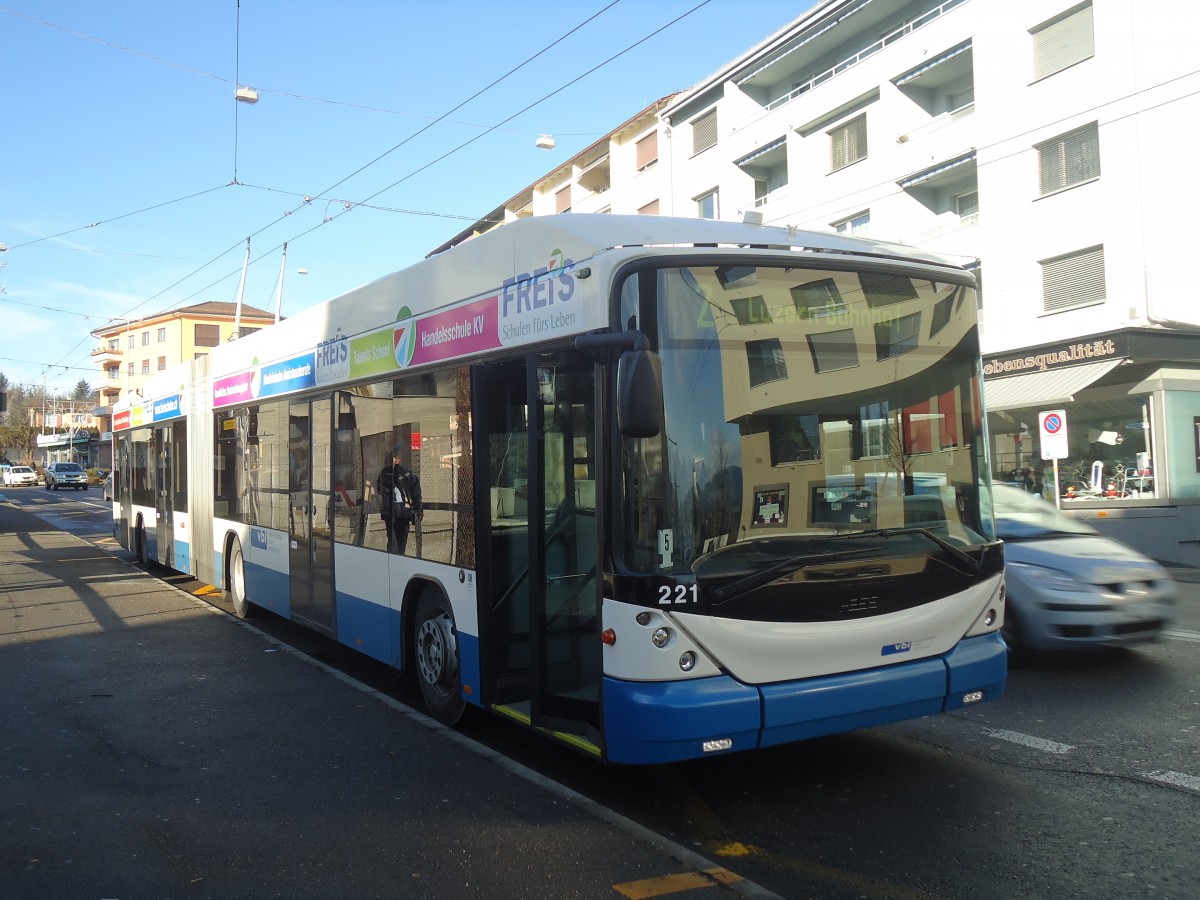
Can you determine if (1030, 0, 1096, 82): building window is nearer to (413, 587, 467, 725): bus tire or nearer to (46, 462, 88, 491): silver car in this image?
(413, 587, 467, 725): bus tire

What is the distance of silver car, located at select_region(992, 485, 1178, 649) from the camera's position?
25.2 ft

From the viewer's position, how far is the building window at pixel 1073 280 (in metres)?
21.0

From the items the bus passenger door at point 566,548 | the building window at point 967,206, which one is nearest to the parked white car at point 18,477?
the building window at point 967,206

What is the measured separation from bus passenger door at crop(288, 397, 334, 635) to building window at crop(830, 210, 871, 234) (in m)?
20.7

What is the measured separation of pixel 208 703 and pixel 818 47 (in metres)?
26.7

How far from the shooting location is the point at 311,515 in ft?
28.7

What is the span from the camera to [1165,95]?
770 inches

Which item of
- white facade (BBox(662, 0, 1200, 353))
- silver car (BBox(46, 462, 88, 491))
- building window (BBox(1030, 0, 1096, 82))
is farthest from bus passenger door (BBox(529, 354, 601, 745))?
silver car (BBox(46, 462, 88, 491))

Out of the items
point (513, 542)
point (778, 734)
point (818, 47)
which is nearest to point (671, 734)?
point (778, 734)

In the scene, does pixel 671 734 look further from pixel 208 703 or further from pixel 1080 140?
pixel 1080 140

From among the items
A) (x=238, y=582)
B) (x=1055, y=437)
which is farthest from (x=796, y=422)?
(x=1055, y=437)

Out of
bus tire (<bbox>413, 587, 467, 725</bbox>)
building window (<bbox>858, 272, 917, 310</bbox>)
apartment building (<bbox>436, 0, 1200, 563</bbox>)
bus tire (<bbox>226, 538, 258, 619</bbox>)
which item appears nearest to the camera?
building window (<bbox>858, 272, 917, 310</bbox>)

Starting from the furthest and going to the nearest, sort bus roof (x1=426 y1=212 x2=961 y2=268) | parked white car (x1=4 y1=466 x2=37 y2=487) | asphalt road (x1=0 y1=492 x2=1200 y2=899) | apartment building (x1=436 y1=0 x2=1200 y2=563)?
1. parked white car (x1=4 y1=466 x2=37 y2=487)
2. apartment building (x1=436 y1=0 x2=1200 y2=563)
3. bus roof (x1=426 y1=212 x2=961 y2=268)
4. asphalt road (x1=0 y1=492 x2=1200 y2=899)

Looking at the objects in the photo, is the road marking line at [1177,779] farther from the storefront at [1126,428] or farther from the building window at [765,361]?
the storefront at [1126,428]
